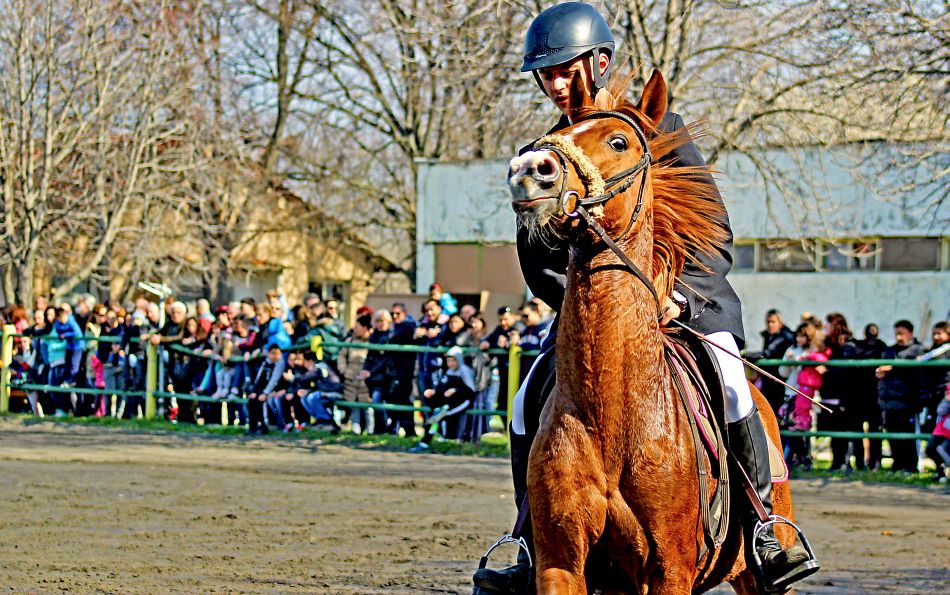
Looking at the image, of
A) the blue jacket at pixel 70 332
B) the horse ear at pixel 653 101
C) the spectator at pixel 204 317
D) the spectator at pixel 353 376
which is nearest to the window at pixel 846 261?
the spectator at pixel 353 376

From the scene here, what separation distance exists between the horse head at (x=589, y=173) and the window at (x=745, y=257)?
19.3m

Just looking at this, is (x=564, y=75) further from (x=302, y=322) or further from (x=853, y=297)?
(x=853, y=297)

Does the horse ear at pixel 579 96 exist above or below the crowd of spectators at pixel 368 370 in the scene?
above

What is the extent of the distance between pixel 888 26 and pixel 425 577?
9282 mm

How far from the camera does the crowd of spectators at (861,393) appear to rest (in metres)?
13.3

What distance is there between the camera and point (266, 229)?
33.3 meters

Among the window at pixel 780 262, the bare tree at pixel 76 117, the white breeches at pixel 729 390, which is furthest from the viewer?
the window at pixel 780 262

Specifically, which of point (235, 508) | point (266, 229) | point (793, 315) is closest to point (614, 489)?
point (235, 508)

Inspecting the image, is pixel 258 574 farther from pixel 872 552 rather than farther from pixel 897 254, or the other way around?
pixel 897 254

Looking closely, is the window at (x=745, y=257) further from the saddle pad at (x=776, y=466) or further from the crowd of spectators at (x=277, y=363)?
the saddle pad at (x=776, y=466)

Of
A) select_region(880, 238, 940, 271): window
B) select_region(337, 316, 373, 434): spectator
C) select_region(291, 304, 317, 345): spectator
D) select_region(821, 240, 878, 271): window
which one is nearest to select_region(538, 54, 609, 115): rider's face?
select_region(337, 316, 373, 434): spectator

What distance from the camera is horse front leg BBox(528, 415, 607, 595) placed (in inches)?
174

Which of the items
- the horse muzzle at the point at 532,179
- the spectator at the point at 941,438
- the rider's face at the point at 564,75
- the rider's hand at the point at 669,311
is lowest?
the spectator at the point at 941,438

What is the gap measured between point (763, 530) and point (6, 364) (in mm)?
17667
